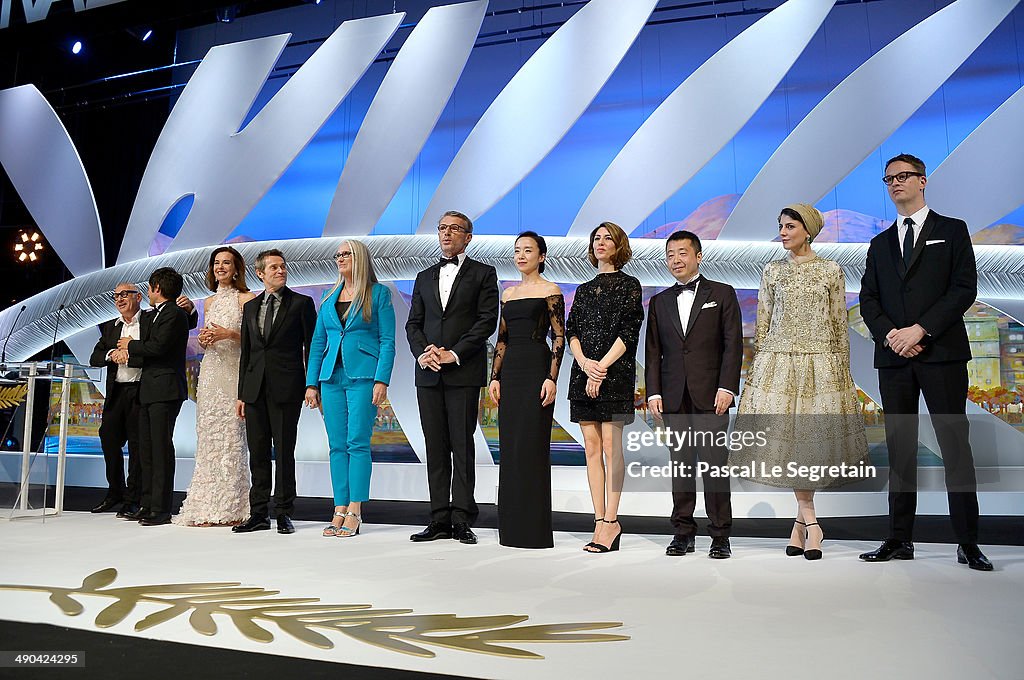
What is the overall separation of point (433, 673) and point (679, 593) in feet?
3.59

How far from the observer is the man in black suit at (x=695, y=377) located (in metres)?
3.12

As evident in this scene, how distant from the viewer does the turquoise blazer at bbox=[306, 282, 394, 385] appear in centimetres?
362

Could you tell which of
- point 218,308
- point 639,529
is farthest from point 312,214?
point 639,529

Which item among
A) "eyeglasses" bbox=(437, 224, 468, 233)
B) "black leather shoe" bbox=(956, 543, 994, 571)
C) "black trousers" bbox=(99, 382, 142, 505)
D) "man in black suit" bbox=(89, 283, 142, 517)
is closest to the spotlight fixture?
"man in black suit" bbox=(89, 283, 142, 517)

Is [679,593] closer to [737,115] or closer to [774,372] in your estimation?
[774,372]

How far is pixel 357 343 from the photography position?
11.9 feet

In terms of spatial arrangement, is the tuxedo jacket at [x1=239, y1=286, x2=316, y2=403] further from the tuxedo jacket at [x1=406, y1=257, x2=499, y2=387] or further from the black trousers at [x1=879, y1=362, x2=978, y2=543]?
the black trousers at [x1=879, y1=362, x2=978, y2=543]

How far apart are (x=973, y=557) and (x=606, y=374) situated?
154 centimetres

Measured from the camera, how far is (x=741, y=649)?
1597 mm

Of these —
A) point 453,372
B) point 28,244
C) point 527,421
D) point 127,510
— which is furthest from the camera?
point 28,244

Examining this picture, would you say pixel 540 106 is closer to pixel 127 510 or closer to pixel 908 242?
pixel 908 242

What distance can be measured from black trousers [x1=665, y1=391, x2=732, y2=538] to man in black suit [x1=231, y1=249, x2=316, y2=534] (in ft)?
6.30

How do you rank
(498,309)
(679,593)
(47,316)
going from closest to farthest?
1. (679,593)
2. (498,309)
3. (47,316)

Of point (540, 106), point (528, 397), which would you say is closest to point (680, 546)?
point (528, 397)
